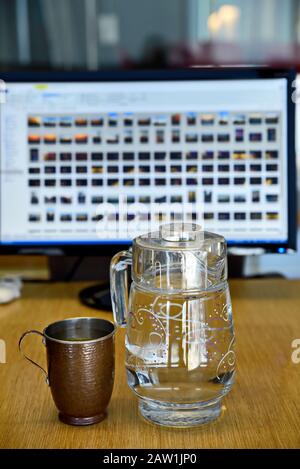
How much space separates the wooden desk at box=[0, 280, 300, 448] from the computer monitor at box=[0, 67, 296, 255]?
A: 0.12m

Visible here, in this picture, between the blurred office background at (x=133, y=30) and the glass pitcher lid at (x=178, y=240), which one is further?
the blurred office background at (x=133, y=30)

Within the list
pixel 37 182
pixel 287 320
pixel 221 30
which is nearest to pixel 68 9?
pixel 221 30

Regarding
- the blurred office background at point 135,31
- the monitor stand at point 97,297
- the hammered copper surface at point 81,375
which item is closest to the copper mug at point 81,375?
the hammered copper surface at point 81,375

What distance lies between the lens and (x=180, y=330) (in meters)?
0.68

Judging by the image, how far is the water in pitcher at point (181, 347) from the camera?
0.68m

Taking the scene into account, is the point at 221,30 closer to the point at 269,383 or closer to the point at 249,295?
the point at 249,295

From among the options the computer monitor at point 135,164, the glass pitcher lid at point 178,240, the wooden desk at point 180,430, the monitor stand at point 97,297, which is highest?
the computer monitor at point 135,164

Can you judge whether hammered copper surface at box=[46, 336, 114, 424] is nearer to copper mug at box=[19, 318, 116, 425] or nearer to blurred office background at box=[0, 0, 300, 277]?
copper mug at box=[19, 318, 116, 425]

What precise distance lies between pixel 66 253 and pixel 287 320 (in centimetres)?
36

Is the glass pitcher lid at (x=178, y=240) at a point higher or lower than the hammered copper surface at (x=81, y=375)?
higher

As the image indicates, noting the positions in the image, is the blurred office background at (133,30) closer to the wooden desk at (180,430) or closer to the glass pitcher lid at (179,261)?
the wooden desk at (180,430)

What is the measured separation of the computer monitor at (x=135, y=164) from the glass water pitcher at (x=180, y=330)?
1.35 feet

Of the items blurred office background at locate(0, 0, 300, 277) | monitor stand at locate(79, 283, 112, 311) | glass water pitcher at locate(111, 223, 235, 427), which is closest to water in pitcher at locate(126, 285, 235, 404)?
glass water pitcher at locate(111, 223, 235, 427)

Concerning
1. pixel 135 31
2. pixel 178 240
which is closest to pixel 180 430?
pixel 178 240
